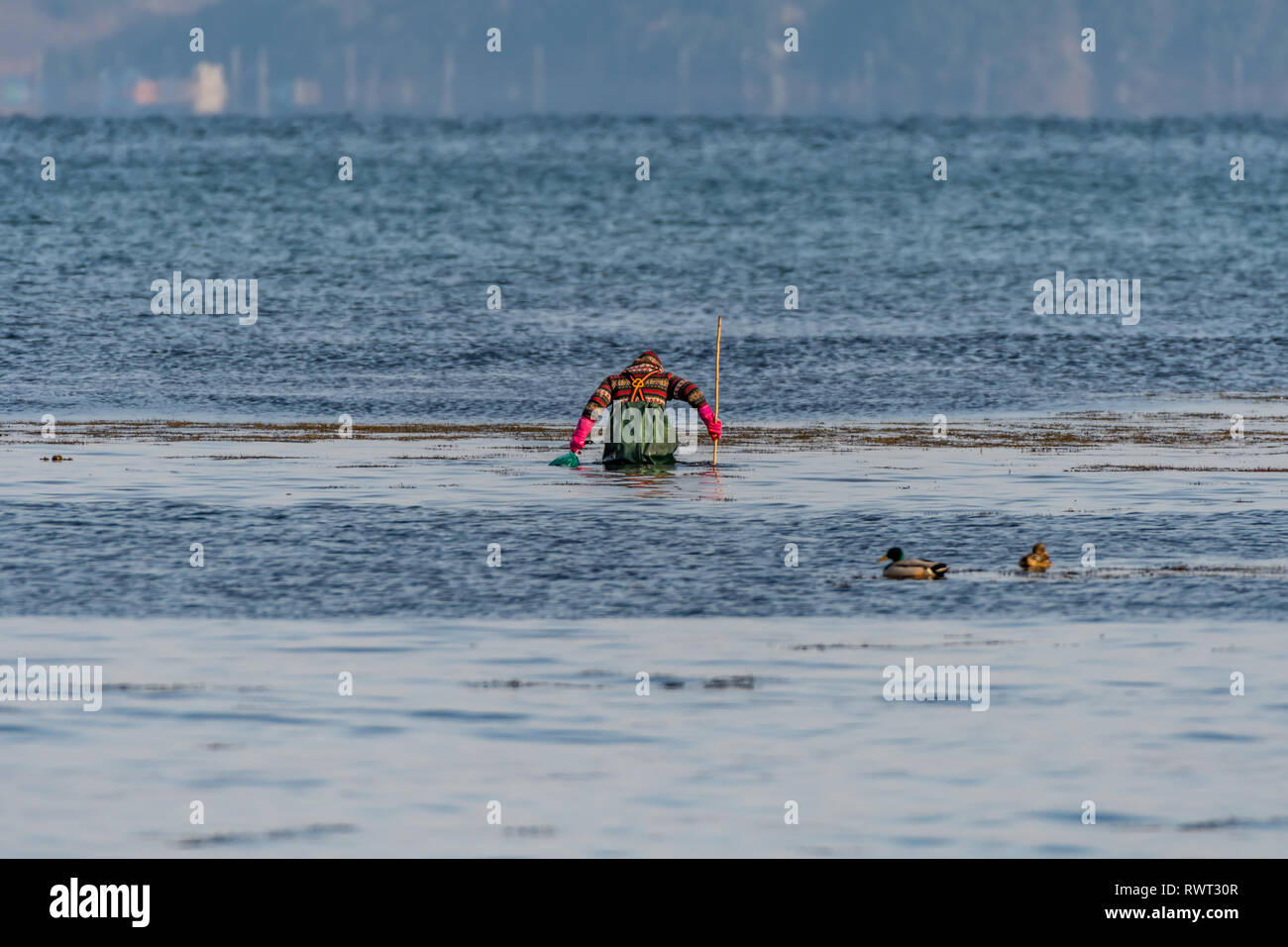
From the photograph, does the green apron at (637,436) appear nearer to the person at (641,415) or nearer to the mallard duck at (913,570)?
the person at (641,415)

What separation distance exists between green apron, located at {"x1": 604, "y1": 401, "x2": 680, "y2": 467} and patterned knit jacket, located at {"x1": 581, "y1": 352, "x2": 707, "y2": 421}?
0.19 metres

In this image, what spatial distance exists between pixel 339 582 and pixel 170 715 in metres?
5.14

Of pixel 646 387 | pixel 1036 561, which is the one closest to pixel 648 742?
pixel 1036 561

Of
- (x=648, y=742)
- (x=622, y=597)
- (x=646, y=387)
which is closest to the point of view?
(x=648, y=742)

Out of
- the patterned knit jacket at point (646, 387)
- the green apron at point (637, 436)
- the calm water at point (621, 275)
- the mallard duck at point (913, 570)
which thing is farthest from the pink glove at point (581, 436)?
the mallard duck at point (913, 570)

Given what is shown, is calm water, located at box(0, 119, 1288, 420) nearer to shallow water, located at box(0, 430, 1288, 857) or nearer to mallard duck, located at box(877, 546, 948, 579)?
shallow water, located at box(0, 430, 1288, 857)

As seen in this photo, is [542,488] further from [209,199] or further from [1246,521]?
[209,199]

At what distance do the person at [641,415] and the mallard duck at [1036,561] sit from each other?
8994 millimetres

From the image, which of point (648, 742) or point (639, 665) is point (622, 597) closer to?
point (639, 665)

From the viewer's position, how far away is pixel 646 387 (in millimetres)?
28828

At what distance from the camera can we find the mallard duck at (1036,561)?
20.3m

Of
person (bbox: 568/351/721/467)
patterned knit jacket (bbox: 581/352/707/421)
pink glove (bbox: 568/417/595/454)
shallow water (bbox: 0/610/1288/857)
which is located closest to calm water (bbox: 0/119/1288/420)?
pink glove (bbox: 568/417/595/454)

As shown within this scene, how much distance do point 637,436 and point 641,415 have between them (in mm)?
292

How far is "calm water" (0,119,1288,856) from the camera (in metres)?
12.9
